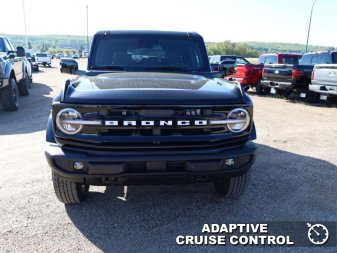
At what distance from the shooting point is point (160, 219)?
3.42 meters

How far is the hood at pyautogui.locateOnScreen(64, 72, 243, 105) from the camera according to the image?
9.62 ft

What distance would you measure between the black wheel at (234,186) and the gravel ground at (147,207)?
0.12m

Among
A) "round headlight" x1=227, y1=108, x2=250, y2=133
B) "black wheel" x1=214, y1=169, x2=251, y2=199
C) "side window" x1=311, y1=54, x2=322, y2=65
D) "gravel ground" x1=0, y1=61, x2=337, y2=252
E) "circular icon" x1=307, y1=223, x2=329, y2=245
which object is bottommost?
"gravel ground" x1=0, y1=61, x2=337, y2=252

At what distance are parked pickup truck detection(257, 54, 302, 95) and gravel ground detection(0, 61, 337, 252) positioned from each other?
6.99 metres

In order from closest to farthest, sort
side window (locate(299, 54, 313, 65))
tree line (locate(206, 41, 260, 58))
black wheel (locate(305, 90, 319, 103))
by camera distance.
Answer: black wheel (locate(305, 90, 319, 103)) < side window (locate(299, 54, 313, 65)) < tree line (locate(206, 41, 260, 58))

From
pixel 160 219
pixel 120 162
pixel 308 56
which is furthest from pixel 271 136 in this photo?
pixel 308 56

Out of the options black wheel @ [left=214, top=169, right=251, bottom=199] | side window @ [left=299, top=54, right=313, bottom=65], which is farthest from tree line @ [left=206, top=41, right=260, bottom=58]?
black wheel @ [left=214, top=169, right=251, bottom=199]

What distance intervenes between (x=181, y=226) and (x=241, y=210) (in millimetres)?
713

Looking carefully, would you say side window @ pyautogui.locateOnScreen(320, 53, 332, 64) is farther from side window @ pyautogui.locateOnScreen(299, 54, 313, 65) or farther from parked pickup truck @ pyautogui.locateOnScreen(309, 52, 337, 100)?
side window @ pyautogui.locateOnScreen(299, 54, 313, 65)

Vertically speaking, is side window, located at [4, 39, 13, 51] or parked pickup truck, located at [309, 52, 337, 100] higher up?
side window, located at [4, 39, 13, 51]

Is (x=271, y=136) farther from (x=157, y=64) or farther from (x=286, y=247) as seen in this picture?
(x=286, y=247)

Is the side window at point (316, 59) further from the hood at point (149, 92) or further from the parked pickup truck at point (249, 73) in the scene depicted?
the hood at point (149, 92)

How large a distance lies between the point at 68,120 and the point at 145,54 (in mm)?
1869

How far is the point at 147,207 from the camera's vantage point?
3670mm
